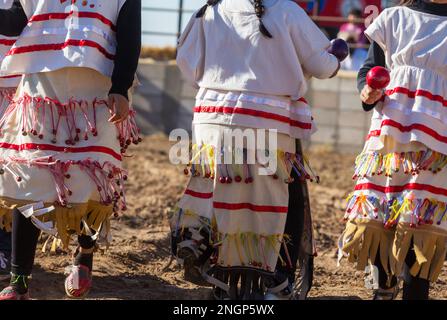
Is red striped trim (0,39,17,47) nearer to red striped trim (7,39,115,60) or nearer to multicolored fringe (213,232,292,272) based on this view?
red striped trim (7,39,115,60)

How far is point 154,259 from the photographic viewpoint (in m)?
6.52

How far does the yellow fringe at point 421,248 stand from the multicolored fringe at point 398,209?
0.13 ft

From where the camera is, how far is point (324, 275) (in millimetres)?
6402

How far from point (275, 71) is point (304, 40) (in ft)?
0.62

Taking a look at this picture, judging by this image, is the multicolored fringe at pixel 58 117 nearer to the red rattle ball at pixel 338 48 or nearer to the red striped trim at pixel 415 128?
the red rattle ball at pixel 338 48

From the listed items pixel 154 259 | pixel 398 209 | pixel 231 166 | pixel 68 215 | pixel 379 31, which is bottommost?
pixel 154 259

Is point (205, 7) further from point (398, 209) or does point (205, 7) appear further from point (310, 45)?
point (398, 209)

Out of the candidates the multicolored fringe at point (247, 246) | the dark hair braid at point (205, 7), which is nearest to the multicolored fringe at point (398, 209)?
the multicolored fringe at point (247, 246)

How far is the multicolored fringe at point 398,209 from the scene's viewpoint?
473 cm

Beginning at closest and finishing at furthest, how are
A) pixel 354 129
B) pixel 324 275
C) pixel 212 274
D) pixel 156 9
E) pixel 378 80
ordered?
pixel 378 80 → pixel 212 274 → pixel 324 275 → pixel 354 129 → pixel 156 9

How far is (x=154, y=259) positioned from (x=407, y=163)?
2223mm

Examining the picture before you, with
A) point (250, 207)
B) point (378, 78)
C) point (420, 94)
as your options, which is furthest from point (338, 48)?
point (250, 207)
